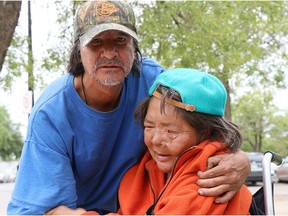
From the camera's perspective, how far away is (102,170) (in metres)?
2.46

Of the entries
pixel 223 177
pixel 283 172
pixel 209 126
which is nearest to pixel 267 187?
pixel 223 177

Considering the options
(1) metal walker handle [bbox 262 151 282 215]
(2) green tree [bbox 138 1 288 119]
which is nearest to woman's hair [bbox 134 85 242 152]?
(1) metal walker handle [bbox 262 151 282 215]

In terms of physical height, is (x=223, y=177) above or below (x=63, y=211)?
above

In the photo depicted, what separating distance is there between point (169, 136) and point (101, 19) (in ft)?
1.85

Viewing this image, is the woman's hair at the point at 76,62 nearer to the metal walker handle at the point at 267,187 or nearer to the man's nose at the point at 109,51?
the man's nose at the point at 109,51

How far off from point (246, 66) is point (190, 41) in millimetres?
4123

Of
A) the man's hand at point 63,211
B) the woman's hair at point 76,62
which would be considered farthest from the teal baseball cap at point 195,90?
the man's hand at point 63,211

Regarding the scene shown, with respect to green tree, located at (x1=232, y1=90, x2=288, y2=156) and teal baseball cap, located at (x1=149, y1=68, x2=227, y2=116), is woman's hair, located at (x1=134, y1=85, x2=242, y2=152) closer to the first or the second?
teal baseball cap, located at (x1=149, y1=68, x2=227, y2=116)

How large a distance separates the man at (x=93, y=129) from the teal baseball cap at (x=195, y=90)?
0.20 m

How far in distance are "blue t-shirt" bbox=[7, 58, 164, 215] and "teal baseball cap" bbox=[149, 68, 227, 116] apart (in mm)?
305

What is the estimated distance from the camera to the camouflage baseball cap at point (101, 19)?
2.24 m

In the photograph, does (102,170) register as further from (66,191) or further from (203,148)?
(203,148)

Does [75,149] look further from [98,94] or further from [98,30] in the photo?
[98,30]

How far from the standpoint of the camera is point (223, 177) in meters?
2.05
